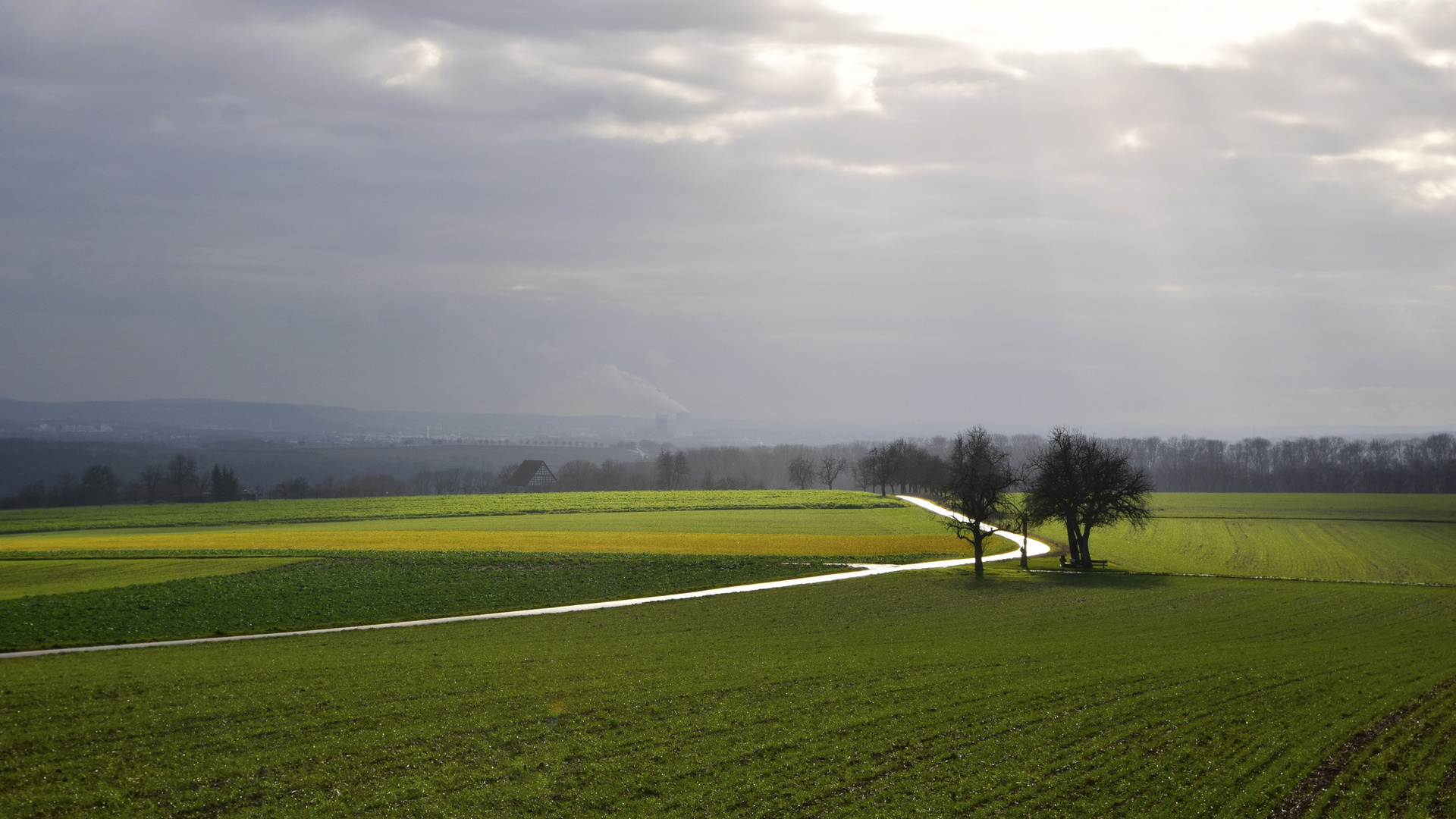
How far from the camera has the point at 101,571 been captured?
165 feet

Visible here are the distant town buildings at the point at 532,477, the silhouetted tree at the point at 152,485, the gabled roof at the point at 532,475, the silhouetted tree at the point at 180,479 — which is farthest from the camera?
the gabled roof at the point at 532,475

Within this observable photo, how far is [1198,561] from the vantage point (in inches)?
2447

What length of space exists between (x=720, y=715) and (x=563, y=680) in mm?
5498

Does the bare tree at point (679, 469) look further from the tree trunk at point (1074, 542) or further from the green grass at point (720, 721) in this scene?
the green grass at point (720, 721)

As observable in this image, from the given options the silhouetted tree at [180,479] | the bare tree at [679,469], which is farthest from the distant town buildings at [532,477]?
the silhouetted tree at [180,479]

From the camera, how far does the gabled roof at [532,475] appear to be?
182000 millimetres

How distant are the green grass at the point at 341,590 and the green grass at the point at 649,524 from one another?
74.3ft

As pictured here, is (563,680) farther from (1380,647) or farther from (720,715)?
(1380,647)

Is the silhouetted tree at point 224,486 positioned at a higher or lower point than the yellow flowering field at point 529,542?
higher

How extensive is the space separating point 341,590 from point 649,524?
45.3 metres

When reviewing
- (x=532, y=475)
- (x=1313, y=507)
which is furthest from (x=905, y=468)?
(x=532, y=475)

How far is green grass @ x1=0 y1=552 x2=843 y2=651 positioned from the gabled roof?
405 ft

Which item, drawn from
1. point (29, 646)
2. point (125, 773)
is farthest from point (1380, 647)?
point (29, 646)

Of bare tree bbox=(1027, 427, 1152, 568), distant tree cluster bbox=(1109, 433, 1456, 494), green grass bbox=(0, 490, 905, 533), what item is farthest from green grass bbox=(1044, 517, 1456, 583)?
distant tree cluster bbox=(1109, 433, 1456, 494)
